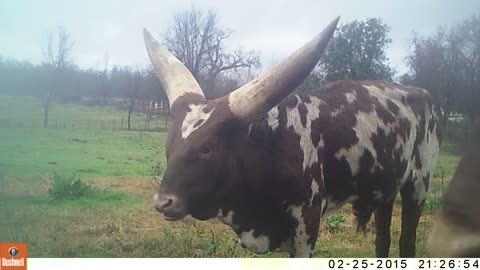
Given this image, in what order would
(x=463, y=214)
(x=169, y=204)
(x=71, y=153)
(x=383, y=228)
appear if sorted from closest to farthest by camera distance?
(x=463, y=214)
(x=169, y=204)
(x=71, y=153)
(x=383, y=228)

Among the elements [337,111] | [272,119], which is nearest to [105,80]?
[272,119]

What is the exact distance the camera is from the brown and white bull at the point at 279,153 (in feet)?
6.13

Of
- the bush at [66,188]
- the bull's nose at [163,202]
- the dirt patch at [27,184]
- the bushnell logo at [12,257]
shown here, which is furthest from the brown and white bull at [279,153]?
the bushnell logo at [12,257]

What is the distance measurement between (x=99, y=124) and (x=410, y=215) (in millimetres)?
1463

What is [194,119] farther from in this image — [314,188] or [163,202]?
[314,188]

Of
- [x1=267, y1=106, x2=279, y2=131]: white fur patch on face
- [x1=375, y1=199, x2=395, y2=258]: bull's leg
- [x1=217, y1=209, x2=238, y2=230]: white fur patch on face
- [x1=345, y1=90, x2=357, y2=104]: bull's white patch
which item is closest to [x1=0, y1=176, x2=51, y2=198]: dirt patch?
[x1=217, y1=209, x2=238, y2=230]: white fur patch on face

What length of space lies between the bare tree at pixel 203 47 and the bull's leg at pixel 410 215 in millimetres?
965

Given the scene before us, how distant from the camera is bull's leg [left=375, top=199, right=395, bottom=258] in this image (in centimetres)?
225

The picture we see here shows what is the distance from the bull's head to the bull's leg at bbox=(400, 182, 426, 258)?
2.82ft

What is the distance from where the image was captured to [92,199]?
7.00 ft

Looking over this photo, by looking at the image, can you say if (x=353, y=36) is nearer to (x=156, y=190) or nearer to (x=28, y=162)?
(x=156, y=190)

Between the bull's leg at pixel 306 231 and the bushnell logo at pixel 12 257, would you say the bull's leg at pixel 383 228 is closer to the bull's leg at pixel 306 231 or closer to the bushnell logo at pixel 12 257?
the bull's leg at pixel 306 231

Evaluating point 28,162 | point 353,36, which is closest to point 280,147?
point 353,36

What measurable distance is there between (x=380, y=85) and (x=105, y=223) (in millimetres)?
1342
